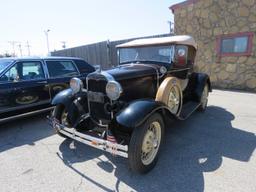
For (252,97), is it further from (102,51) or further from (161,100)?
(102,51)

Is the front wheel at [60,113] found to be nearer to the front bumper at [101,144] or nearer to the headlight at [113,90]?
the front bumper at [101,144]

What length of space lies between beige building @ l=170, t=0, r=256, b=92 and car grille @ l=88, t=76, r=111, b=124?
7342 millimetres

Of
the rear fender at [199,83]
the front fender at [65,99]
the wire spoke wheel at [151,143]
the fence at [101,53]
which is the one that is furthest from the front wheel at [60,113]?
the fence at [101,53]

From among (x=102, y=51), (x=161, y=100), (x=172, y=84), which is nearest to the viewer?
(x=161, y=100)

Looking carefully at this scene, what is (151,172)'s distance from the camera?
282 centimetres

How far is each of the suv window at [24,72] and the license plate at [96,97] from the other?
236 cm

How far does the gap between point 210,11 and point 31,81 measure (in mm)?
8184

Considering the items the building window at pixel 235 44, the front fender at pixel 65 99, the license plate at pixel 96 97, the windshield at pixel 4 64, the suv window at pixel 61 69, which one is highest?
the building window at pixel 235 44

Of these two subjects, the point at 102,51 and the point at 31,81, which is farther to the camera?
the point at 102,51

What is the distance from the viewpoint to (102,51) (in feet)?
43.7

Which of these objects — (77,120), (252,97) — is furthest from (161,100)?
(252,97)

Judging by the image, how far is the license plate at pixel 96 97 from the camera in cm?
330

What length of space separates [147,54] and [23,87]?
9.96 ft

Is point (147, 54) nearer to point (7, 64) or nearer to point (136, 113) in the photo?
point (136, 113)
